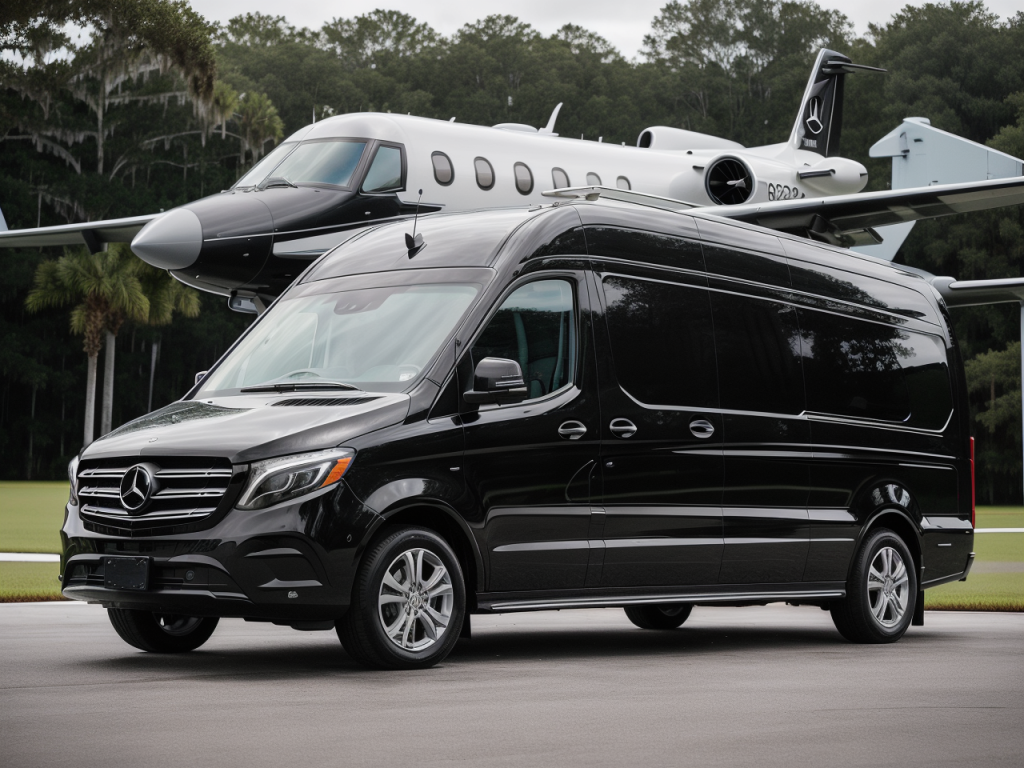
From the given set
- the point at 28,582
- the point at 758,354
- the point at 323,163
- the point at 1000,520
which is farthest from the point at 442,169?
the point at 1000,520

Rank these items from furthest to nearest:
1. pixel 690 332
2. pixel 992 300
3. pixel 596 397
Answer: pixel 992 300, pixel 690 332, pixel 596 397

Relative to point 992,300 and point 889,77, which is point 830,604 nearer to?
point 992,300

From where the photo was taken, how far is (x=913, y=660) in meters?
9.60

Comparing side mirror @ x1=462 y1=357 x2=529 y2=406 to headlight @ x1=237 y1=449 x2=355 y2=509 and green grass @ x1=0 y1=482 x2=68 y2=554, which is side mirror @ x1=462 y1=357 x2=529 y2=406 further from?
green grass @ x1=0 y1=482 x2=68 y2=554

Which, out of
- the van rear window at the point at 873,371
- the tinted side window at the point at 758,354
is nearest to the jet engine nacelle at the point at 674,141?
the van rear window at the point at 873,371

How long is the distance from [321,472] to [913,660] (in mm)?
4049

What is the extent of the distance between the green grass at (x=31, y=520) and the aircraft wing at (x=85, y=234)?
4.67 metres

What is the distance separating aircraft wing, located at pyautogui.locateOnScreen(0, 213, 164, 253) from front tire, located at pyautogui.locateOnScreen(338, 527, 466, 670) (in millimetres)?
16879

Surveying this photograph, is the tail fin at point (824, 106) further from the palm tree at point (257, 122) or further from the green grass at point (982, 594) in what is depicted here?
the palm tree at point (257, 122)

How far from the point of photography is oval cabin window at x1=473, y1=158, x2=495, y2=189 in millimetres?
22531

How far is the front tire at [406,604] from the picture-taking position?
7.92 metres

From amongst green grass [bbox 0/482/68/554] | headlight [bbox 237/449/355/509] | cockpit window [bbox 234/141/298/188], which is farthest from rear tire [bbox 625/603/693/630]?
cockpit window [bbox 234/141/298/188]

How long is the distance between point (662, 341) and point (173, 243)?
11226 millimetres

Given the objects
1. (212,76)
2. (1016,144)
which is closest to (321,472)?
(212,76)
